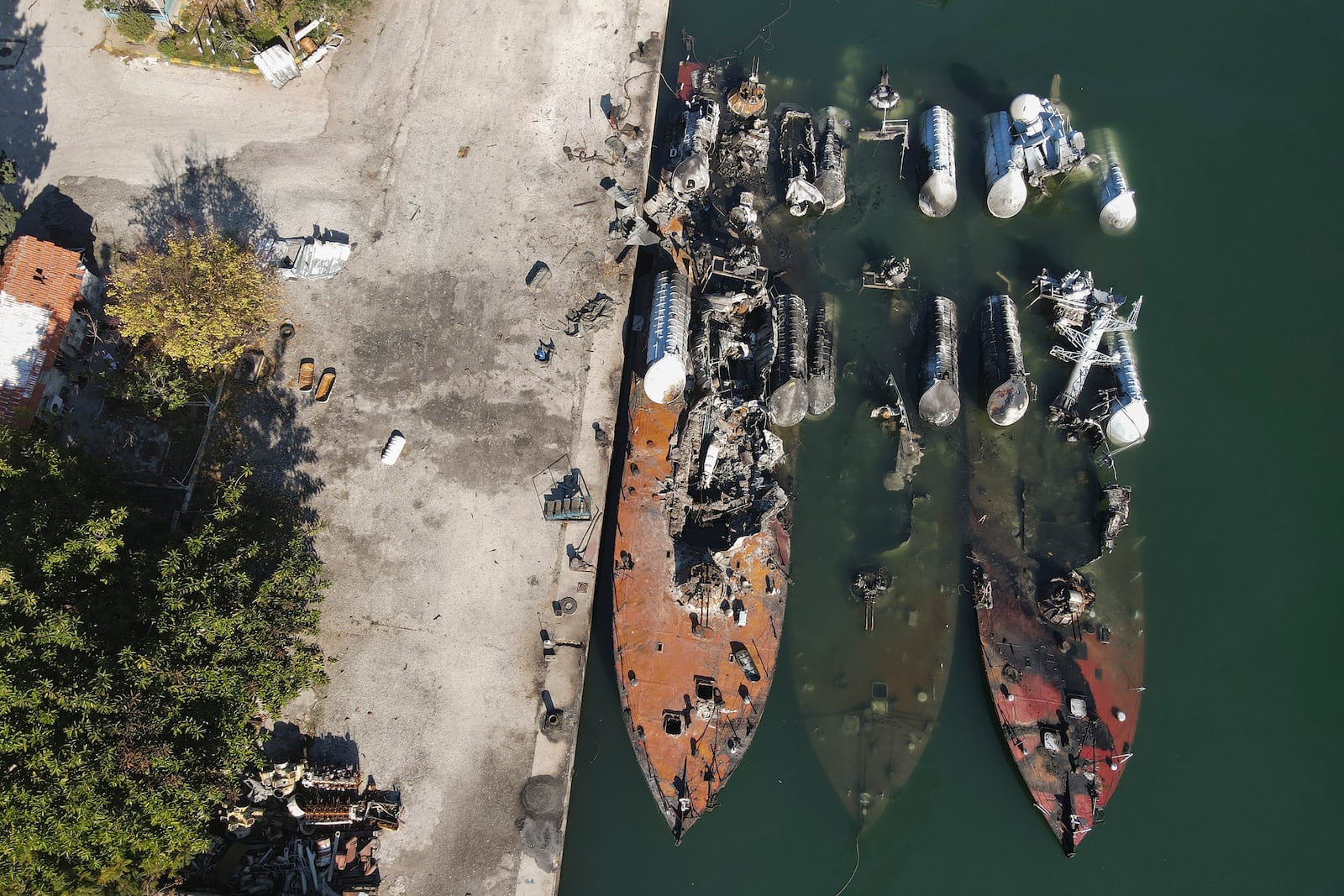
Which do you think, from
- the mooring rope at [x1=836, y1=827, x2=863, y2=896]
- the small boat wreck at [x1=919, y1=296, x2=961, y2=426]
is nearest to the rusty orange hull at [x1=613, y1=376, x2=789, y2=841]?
the mooring rope at [x1=836, y1=827, x2=863, y2=896]

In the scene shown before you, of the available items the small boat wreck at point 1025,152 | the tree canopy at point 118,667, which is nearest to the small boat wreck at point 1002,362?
the small boat wreck at point 1025,152

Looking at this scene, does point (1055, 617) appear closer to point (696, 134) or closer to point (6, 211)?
point (696, 134)

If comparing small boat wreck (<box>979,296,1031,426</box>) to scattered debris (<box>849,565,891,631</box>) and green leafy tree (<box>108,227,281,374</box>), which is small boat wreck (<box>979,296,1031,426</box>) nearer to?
scattered debris (<box>849,565,891,631</box>)

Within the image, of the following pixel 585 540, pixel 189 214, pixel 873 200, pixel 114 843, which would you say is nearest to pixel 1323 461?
pixel 873 200

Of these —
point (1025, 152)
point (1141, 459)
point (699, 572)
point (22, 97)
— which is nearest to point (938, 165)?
point (1025, 152)

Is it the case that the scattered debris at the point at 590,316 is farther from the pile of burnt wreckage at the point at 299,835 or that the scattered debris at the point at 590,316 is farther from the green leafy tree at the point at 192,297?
the pile of burnt wreckage at the point at 299,835

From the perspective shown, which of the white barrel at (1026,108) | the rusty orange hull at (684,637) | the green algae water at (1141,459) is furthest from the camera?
the white barrel at (1026,108)
